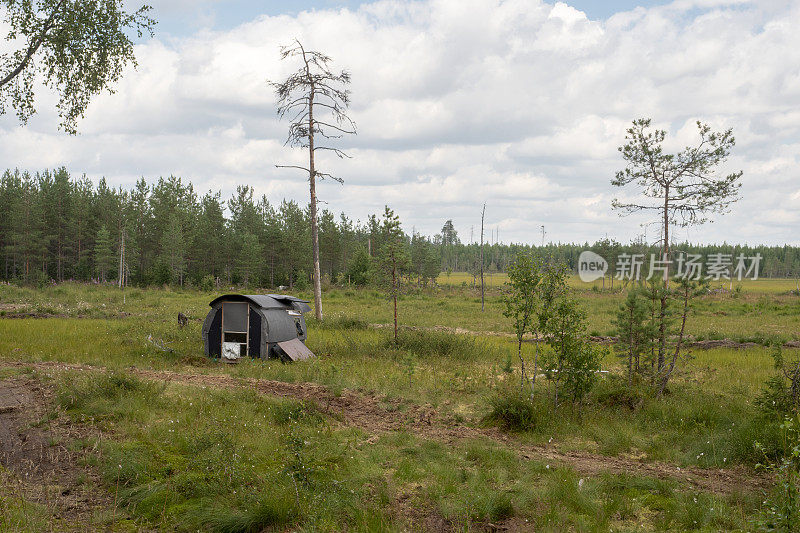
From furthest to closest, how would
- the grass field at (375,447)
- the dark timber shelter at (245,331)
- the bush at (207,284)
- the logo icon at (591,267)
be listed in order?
1. the logo icon at (591,267)
2. the bush at (207,284)
3. the dark timber shelter at (245,331)
4. the grass field at (375,447)

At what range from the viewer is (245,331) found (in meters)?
17.9

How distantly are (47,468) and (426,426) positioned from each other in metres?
6.74

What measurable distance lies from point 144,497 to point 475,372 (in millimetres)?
10683

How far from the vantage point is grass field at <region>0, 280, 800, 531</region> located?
6.61 meters

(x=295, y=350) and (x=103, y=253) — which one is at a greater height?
(x=103, y=253)

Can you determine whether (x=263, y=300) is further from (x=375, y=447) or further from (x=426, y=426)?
(x=375, y=447)

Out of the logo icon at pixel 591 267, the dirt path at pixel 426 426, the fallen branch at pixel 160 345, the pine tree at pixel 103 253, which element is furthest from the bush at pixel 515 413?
the logo icon at pixel 591 267

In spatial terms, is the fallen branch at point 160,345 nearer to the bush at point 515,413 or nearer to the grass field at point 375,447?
the grass field at point 375,447

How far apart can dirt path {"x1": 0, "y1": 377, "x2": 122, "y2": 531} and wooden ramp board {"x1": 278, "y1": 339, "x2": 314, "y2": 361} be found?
757cm

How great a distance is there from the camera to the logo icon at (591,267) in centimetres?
8634

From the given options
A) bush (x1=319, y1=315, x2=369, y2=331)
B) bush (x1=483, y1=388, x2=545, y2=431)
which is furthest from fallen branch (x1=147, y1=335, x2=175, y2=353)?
bush (x1=483, y1=388, x2=545, y2=431)

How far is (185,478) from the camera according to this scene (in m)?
7.27

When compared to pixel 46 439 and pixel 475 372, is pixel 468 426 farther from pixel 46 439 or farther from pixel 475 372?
pixel 46 439

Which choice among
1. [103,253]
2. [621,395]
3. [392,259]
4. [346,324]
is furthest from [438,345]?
[103,253]
